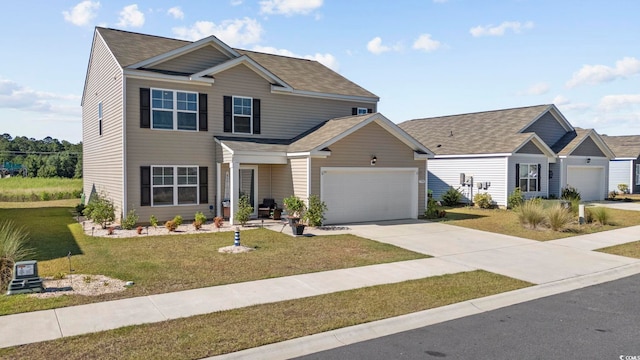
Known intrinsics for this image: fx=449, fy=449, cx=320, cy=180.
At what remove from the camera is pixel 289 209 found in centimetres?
1700

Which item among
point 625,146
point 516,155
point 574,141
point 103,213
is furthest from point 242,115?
point 625,146

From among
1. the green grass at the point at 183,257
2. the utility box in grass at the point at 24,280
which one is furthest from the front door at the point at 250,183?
the utility box in grass at the point at 24,280

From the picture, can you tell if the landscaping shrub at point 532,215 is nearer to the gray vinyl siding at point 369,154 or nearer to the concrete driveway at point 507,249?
the concrete driveway at point 507,249

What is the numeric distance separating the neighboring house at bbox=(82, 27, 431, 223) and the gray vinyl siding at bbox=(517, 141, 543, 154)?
8.73 metres

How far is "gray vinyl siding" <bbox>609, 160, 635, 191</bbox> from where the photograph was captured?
36094 millimetres

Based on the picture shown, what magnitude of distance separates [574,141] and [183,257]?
26.9m

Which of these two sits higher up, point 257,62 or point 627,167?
point 257,62

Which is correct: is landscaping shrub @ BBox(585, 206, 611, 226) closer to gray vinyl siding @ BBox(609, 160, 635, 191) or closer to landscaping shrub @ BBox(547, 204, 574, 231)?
landscaping shrub @ BBox(547, 204, 574, 231)

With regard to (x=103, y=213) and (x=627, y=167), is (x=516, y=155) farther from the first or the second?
(x=103, y=213)

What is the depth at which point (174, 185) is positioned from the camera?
17938mm

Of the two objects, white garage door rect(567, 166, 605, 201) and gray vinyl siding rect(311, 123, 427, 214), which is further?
white garage door rect(567, 166, 605, 201)

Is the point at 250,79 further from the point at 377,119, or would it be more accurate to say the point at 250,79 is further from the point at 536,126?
the point at 536,126

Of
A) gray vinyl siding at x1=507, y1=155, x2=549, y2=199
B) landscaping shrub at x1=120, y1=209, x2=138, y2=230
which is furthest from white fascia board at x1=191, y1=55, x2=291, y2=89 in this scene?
gray vinyl siding at x1=507, y1=155, x2=549, y2=199

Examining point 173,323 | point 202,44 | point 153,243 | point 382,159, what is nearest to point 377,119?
point 382,159
